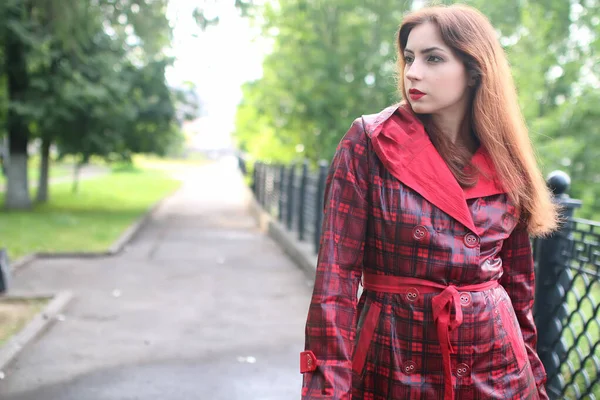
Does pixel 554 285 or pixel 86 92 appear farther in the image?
pixel 86 92

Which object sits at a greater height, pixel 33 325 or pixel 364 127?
pixel 364 127

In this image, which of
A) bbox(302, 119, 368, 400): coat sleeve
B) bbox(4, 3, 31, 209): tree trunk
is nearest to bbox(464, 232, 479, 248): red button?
bbox(302, 119, 368, 400): coat sleeve

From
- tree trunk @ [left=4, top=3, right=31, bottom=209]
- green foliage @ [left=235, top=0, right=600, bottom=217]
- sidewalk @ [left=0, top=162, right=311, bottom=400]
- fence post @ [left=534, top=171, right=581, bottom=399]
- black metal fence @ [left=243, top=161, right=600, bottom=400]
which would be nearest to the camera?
black metal fence @ [left=243, top=161, right=600, bottom=400]

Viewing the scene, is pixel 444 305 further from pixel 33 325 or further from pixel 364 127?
pixel 33 325

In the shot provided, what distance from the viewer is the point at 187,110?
19.7 m

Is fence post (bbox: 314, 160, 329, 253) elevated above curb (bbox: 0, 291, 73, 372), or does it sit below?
above

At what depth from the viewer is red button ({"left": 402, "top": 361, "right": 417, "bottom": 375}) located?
1.88 metres

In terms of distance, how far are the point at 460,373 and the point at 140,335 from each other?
4.89 metres

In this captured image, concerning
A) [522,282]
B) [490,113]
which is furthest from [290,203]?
[490,113]

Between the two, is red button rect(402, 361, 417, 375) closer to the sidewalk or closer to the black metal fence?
the black metal fence

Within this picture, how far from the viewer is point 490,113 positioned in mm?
2025

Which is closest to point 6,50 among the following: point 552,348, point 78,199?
point 78,199

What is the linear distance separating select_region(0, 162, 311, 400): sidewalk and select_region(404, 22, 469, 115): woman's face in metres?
3.31

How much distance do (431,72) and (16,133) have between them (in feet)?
57.0
